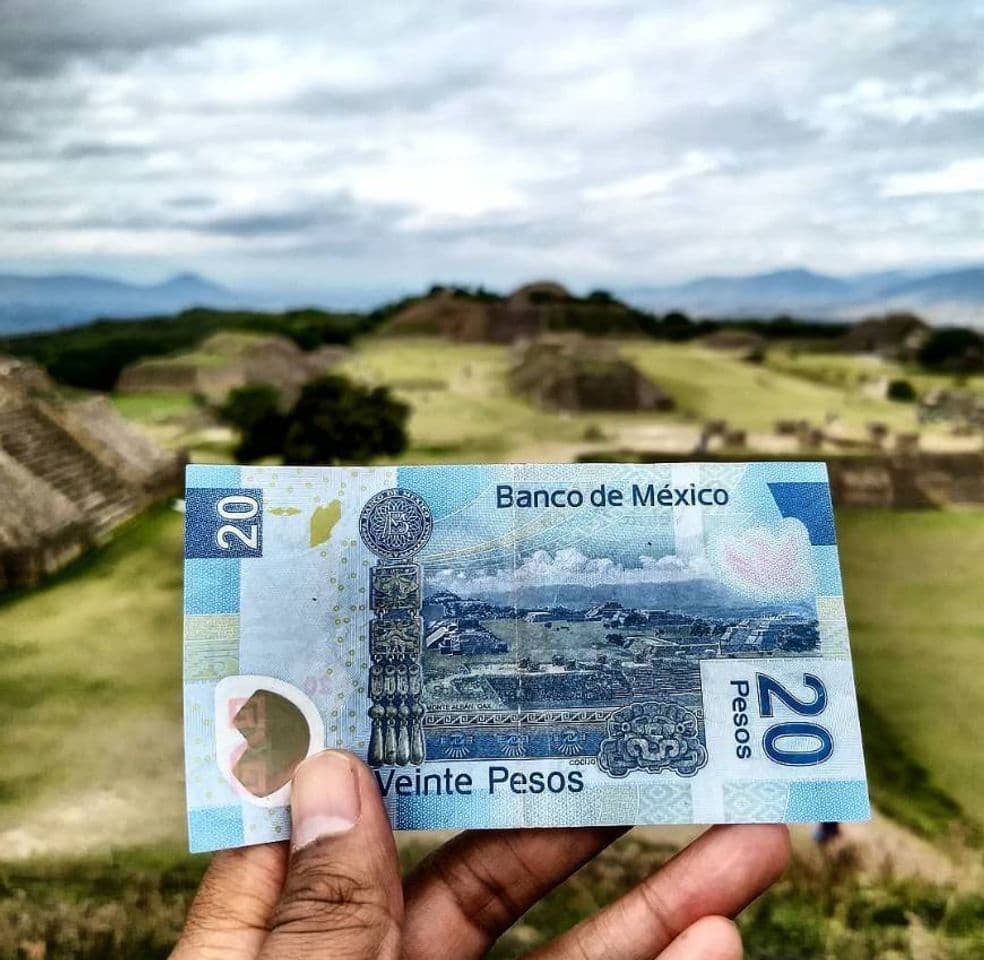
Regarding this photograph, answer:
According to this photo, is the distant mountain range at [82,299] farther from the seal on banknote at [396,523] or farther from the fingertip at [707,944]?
the fingertip at [707,944]

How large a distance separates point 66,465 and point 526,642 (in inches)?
108

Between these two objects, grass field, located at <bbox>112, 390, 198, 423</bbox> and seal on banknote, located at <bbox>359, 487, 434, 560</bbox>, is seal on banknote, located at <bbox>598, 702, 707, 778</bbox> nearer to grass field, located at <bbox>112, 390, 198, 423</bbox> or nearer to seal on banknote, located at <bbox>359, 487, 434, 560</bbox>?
seal on banknote, located at <bbox>359, 487, 434, 560</bbox>

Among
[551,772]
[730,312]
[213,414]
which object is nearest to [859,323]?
[730,312]

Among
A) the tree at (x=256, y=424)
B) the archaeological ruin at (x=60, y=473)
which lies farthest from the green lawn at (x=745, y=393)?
the archaeological ruin at (x=60, y=473)

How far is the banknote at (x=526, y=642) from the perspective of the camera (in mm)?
1676

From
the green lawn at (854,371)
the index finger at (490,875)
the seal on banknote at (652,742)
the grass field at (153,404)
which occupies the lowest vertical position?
the index finger at (490,875)

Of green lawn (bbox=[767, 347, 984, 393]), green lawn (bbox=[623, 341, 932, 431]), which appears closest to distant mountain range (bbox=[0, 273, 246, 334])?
green lawn (bbox=[623, 341, 932, 431])

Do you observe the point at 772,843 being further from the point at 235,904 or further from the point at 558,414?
the point at 558,414

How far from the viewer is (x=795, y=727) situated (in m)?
1.75

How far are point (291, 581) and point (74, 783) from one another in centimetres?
172

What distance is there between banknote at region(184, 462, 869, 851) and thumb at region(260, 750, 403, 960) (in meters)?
0.27

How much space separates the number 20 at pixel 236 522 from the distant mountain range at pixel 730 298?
3110 millimetres

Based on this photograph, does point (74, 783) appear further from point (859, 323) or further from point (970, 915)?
point (859, 323)

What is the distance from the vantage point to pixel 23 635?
3143mm
